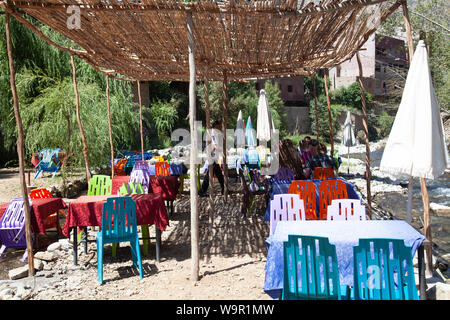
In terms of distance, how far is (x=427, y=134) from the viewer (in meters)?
3.39

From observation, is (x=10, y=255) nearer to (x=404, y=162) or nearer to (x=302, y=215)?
(x=302, y=215)

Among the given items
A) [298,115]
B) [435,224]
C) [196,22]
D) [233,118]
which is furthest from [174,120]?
[196,22]

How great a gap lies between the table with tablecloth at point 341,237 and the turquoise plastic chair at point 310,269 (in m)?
0.27

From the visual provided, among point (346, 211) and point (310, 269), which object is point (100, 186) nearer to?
point (346, 211)

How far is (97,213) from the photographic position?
4465mm

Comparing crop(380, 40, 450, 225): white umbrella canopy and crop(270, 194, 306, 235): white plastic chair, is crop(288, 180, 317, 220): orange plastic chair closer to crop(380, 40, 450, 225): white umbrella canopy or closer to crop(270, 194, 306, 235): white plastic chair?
crop(270, 194, 306, 235): white plastic chair

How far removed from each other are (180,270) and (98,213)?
Answer: 1.24m

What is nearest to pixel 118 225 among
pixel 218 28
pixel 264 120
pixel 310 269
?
pixel 310 269

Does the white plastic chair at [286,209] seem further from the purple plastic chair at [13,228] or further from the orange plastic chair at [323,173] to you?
the purple plastic chair at [13,228]

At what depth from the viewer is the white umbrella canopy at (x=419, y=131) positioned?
3.38 m

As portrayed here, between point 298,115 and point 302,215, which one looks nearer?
point 302,215

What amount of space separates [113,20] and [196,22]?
37.8 inches

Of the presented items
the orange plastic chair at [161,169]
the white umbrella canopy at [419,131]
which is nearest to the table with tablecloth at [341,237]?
the white umbrella canopy at [419,131]

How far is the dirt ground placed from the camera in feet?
12.1
